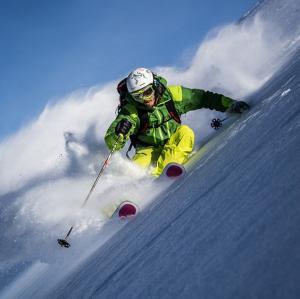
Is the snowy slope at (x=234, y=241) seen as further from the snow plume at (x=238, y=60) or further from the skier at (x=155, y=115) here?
the snow plume at (x=238, y=60)

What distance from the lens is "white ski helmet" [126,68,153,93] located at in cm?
677

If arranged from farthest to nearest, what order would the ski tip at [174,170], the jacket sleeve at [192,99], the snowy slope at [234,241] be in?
the jacket sleeve at [192,99]
the ski tip at [174,170]
the snowy slope at [234,241]

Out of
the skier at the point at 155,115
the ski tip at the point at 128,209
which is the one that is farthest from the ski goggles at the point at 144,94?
the ski tip at the point at 128,209

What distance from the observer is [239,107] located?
6723 millimetres

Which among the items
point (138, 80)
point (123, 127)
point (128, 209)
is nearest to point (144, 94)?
point (138, 80)

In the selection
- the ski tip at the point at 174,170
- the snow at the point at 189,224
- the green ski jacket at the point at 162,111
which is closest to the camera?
the snow at the point at 189,224

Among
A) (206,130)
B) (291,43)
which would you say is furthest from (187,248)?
(291,43)

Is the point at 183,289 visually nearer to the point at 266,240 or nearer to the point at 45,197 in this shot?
the point at 266,240

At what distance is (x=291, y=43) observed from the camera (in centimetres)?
1073

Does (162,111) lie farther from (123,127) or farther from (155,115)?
(123,127)

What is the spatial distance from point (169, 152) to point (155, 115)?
0.79m

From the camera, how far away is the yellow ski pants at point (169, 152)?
6.50 metres

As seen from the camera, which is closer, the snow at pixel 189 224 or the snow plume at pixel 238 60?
the snow at pixel 189 224

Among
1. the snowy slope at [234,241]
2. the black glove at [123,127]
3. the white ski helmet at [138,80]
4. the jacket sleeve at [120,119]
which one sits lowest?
the snowy slope at [234,241]
